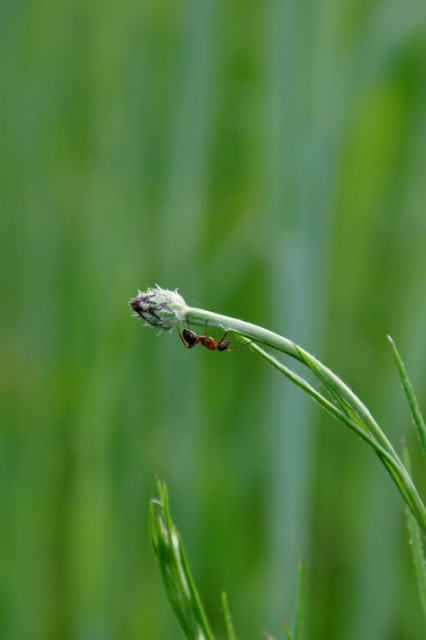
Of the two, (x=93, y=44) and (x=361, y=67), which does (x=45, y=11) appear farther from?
(x=361, y=67)

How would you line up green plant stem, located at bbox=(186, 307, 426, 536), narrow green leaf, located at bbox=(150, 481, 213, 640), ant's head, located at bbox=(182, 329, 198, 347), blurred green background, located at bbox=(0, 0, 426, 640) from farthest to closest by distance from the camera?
blurred green background, located at bbox=(0, 0, 426, 640)
ant's head, located at bbox=(182, 329, 198, 347)
narrow green leaf, located at bbox=(150, 481, 213, 640)
green plant stem, located at bbox=(186, 307, 426, 536)

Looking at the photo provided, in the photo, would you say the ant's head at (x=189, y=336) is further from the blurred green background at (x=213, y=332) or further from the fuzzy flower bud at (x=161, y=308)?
the blurred green background at (x=213, y=332)

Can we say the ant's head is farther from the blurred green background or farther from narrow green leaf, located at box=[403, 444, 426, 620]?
the blurred green background

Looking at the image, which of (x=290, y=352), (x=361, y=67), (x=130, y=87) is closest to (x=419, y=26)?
(x=361, y=67)

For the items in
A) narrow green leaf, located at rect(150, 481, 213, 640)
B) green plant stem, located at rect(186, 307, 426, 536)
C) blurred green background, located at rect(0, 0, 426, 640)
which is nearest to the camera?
green plant stem, located at rect(186, 307, 426, 536)

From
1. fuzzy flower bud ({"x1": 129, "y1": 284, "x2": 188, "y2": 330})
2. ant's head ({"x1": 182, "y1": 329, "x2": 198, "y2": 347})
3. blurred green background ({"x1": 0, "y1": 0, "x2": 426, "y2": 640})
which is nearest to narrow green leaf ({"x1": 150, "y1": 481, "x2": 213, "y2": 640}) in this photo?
fuzzy flower bud ({"x1": 129, "y1": 284, "x2": 188, "y2": 330})

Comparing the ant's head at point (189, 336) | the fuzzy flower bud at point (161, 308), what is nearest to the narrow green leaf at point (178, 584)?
the fuzzy flower bud at point (161, 308)
